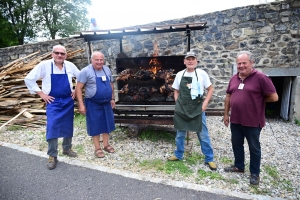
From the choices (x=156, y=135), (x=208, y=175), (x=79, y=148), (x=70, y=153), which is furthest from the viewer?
(x=156, y=135)

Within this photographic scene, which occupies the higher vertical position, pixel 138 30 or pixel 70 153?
pixel 138 30

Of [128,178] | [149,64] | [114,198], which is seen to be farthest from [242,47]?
[114,198]

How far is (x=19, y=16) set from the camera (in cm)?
1809

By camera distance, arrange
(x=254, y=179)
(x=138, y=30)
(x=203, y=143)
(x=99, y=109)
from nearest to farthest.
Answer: (x=254, y=179) < (x=203, y=143) < (x=99, y=109) < (x=138, y=30)

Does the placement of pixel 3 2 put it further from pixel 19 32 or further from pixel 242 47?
pixel 242 47

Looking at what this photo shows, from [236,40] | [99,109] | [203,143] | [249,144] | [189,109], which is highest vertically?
[236,40]

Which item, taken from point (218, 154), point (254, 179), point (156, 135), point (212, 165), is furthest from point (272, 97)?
point (156, 135)

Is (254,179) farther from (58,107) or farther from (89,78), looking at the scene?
(58,107)

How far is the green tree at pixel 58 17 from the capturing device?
17750 mm

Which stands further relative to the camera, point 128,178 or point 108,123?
point 108,123

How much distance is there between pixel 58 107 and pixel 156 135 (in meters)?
2.39

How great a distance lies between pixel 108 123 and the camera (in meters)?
3.83

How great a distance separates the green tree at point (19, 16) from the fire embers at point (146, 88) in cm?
1686

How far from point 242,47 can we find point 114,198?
5.72 metres
